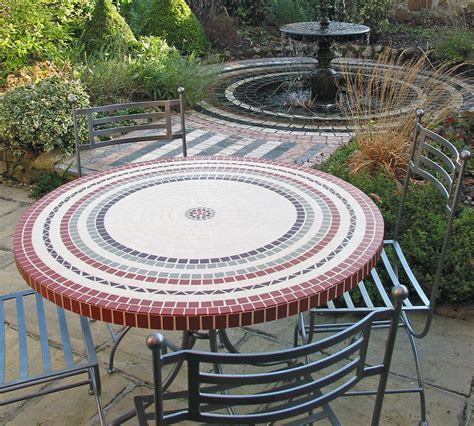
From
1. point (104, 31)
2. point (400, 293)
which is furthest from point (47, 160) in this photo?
point (400, 293)

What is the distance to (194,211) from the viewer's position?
220 centimetres

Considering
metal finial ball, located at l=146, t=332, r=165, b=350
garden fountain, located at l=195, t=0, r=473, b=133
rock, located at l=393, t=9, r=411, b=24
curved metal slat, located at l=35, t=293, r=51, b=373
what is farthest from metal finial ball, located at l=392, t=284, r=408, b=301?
rock, located at l=393, t=9, r=411, b=24

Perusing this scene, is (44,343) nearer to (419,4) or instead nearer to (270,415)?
(270,415)

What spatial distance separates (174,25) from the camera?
7.89m

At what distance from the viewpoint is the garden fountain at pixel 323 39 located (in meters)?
5.87

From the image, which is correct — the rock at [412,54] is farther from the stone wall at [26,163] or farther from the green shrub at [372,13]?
the stone wall at [26,163]

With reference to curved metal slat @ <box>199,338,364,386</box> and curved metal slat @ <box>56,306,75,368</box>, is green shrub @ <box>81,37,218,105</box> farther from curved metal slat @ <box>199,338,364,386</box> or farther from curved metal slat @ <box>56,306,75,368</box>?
curved metal slat @ <box>199,338,364,386</box>

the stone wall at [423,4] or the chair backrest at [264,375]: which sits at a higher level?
the stone wall at [423,4]

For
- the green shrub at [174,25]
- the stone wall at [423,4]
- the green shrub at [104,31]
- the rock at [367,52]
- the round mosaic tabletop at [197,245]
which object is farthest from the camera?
the stone wall at [423,4]

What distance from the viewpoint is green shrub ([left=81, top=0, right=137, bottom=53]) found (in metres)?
6.69

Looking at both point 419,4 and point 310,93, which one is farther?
point 419,4

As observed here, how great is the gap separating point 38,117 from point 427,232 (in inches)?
123

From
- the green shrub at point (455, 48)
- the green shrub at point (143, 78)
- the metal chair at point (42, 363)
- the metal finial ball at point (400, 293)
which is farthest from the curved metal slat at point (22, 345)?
the green shrub at point (455, 48)

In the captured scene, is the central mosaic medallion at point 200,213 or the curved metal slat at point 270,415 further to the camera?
the central mosaic medallion at point 200,213
